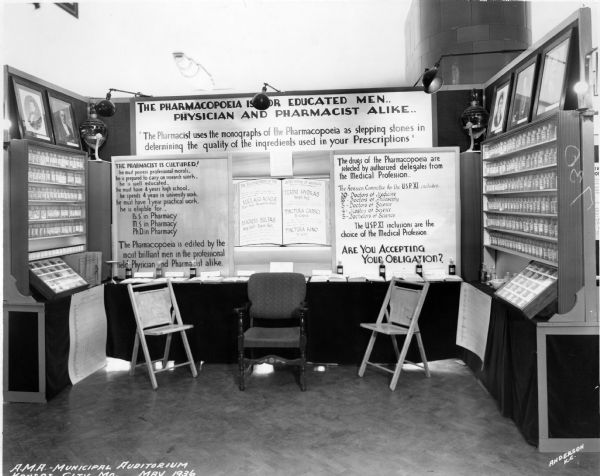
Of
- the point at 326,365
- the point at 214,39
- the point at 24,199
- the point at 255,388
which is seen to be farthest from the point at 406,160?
the point at 214,39

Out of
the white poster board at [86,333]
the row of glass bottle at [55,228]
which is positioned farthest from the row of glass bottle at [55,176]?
the white poster board at [86,333]

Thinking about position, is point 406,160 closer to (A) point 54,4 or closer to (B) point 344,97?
(B) point 344,97

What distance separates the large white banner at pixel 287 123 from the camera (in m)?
5.23

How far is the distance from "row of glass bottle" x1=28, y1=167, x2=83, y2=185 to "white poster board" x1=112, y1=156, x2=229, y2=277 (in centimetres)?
49

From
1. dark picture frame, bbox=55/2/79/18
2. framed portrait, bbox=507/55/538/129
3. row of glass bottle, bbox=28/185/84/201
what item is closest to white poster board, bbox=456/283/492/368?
framed portrait, bbox=507/55/538/129

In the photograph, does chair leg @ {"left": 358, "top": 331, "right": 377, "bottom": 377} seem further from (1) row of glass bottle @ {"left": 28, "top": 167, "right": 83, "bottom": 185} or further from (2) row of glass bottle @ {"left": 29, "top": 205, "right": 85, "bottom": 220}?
(1) row of glass bottle @ {"left": 28, "top": 167, "right": 83, "bottom": 185}

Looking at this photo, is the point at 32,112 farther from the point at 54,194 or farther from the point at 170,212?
the point at 170,212

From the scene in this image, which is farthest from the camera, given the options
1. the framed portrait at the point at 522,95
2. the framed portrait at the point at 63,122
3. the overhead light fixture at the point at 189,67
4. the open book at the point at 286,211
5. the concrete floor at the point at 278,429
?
the overhead light fixture at the point at 189,67

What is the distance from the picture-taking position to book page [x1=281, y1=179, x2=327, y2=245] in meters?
5.29

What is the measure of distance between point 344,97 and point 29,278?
3.58 m

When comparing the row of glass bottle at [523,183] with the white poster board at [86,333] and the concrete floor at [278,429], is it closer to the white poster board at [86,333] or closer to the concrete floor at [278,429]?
the concrete floor at [278,429]

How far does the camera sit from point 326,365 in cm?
490

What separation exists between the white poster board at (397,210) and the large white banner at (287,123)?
229 millimetres

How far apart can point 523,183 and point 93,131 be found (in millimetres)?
4332
